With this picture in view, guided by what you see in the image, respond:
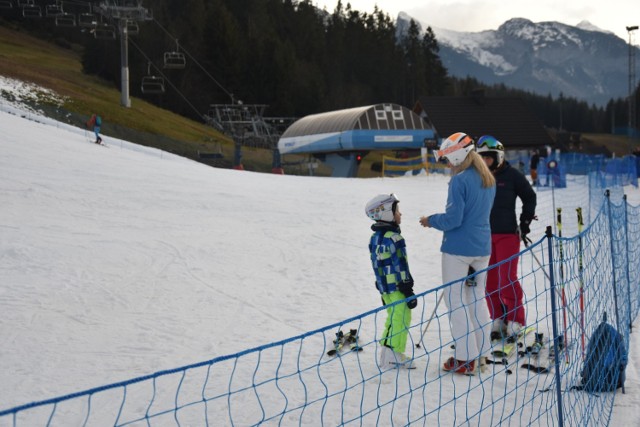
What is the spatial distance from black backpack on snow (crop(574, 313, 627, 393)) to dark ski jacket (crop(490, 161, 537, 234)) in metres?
1.45

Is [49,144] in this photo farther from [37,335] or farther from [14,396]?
[14,396]

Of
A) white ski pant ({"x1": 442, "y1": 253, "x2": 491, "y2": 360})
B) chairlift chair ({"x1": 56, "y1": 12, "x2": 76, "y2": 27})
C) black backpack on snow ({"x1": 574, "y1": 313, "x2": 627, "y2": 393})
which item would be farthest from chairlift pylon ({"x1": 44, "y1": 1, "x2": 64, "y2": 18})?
black backpack on snow ({"x1": 574, "y1": 313, "x2": 627, "y2": 393})

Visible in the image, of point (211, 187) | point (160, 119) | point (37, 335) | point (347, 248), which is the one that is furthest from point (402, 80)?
point (37, 335)

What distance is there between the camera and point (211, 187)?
18.1m

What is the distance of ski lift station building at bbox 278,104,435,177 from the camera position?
34.2 m

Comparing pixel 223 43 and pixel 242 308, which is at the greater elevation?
pixel 223 43

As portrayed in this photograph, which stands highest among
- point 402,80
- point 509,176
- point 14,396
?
point 402,80

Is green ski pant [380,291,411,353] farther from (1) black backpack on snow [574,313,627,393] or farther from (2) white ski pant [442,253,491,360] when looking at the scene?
(1) black backpack on snow [574,313,627,393]

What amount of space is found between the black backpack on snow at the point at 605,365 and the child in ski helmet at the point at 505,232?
3.72 feet

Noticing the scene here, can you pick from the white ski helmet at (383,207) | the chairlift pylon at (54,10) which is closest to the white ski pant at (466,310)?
the white ski helmet at (383,207)

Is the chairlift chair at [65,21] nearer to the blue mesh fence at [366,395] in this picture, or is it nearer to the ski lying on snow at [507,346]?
the blue mesh fence at [366,395]

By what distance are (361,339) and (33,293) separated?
12.9 feet

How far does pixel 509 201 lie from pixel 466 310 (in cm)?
144

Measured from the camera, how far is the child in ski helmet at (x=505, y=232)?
627 centimetres
